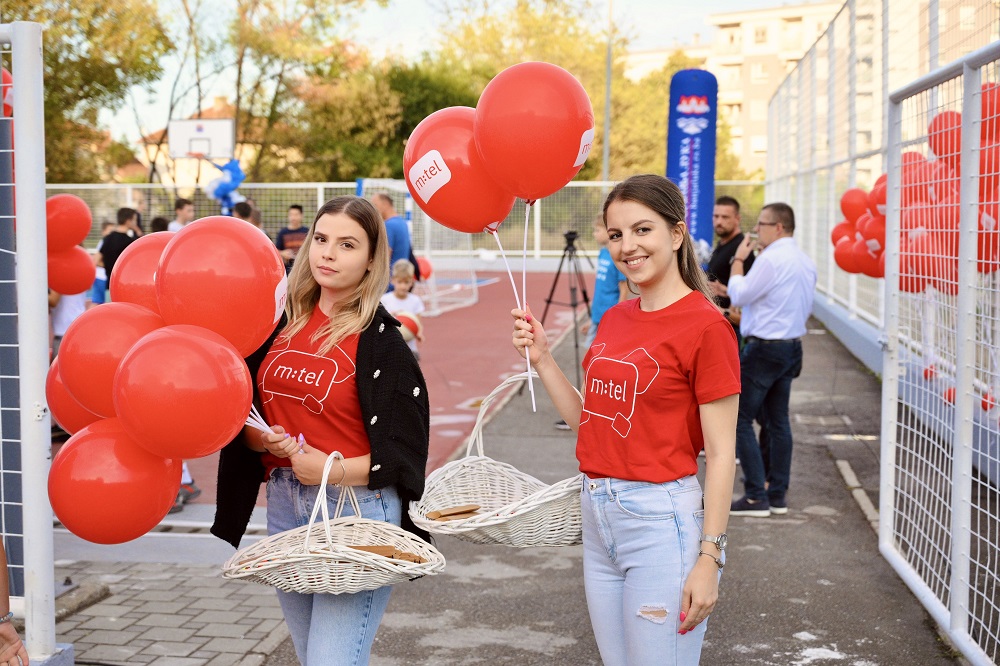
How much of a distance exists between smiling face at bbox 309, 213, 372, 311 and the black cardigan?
0.41ft

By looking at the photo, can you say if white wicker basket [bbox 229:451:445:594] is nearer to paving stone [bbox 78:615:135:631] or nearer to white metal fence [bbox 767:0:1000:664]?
white metal fence [bbox 767:0:1000:664]

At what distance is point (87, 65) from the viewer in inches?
1326

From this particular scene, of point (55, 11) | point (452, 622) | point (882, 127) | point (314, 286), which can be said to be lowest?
point (452, 622)

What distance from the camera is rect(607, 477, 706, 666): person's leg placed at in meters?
2.51

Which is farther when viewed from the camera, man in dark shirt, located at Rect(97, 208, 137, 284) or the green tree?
the green tree

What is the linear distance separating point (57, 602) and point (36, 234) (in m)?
2.00

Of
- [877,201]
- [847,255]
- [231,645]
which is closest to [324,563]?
[231,645]

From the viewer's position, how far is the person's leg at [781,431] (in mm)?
6473

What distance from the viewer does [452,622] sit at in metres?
4.74

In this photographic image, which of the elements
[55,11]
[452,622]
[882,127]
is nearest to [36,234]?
[452,622]

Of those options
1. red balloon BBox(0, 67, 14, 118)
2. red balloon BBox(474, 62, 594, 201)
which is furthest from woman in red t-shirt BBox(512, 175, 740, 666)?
red balloon BBox(0, 67, 14, 118)

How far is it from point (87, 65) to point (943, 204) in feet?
111

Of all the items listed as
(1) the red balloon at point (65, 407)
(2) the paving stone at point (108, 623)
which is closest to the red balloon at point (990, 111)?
(1) the red balloon at point (65, 407)

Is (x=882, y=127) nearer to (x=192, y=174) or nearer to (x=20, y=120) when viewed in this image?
(x=20, y=120)
